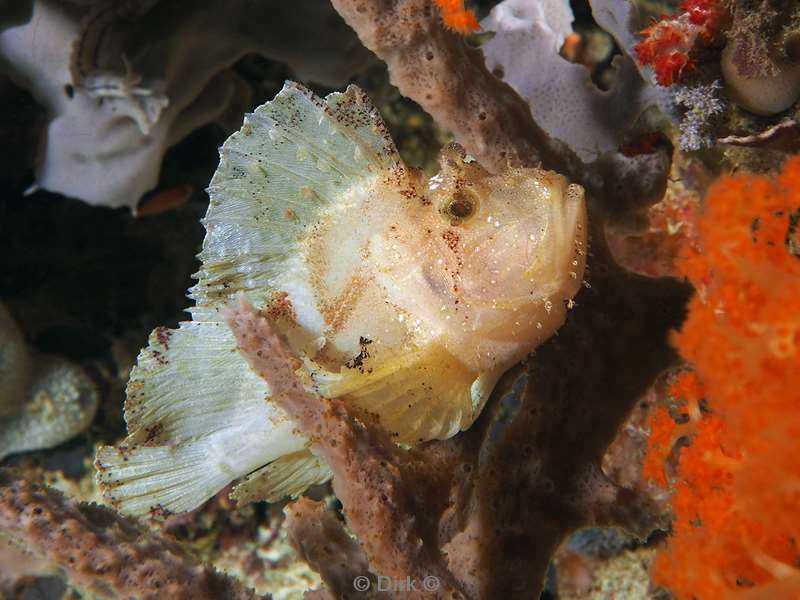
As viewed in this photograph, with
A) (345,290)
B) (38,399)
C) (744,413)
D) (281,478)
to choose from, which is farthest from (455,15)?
(38,399)

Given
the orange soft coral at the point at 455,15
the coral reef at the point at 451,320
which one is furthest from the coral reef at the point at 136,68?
the orange soft coral at the point at 455,15

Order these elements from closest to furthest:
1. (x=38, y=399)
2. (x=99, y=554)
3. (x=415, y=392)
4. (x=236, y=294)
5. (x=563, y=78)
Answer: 1. (x=99, y=554)
2. (x=415, y=392)
3. (x=236, y=294)
4. (x=563, y=78)
5. (x=38, y=399)

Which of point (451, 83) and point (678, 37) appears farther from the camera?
point (678, 37)

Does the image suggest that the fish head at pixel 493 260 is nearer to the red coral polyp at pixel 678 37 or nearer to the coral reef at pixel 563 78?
the red coral polyp at pixel 678 37

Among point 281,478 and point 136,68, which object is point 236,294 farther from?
point 136,68

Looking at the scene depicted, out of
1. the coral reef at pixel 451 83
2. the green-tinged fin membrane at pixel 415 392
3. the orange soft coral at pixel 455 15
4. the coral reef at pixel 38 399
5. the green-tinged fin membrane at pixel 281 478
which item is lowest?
the coral reef at pixel 38 399

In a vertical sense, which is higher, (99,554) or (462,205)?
(462,205)

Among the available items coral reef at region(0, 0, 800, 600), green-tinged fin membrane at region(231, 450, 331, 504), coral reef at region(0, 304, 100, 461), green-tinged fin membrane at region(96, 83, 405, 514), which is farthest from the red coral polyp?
coral reef at region(0, 304, 100, 461)
